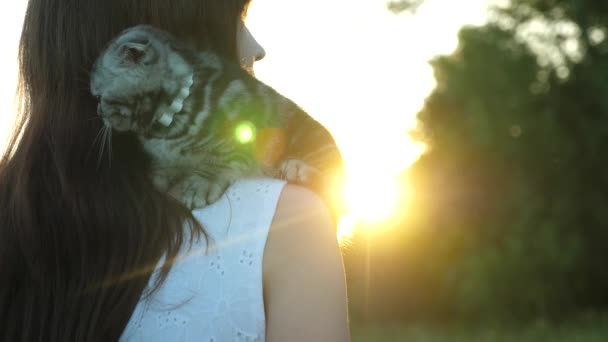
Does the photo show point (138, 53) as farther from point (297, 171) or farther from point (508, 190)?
point (508, 190)

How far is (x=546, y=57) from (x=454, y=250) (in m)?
6.54

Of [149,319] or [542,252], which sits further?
[542,252]

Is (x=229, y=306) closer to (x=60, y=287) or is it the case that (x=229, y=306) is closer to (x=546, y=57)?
(x=60, y=287)

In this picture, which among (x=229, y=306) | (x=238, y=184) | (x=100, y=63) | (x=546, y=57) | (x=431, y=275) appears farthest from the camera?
(x=431, y=275)

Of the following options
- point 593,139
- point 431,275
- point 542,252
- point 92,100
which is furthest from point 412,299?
point 92,100

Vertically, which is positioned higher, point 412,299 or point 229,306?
point 229,306

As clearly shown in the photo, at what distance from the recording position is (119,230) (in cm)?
153

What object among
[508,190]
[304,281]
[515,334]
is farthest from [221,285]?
[508,190]

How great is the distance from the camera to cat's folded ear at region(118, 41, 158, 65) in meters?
1.69

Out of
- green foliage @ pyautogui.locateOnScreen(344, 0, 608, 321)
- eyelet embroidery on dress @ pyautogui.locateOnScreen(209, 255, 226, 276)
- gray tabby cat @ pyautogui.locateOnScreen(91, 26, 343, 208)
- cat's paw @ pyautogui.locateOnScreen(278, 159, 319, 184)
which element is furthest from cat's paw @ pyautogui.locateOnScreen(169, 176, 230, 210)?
green foliage @ pyautogui.locateOnScreen(344, 0, 608, 321)

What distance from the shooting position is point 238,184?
1.51 metres

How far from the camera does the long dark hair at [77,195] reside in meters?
1.50

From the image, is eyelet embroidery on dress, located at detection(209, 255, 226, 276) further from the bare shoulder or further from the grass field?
the grass field

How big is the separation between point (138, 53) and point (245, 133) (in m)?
0.32
